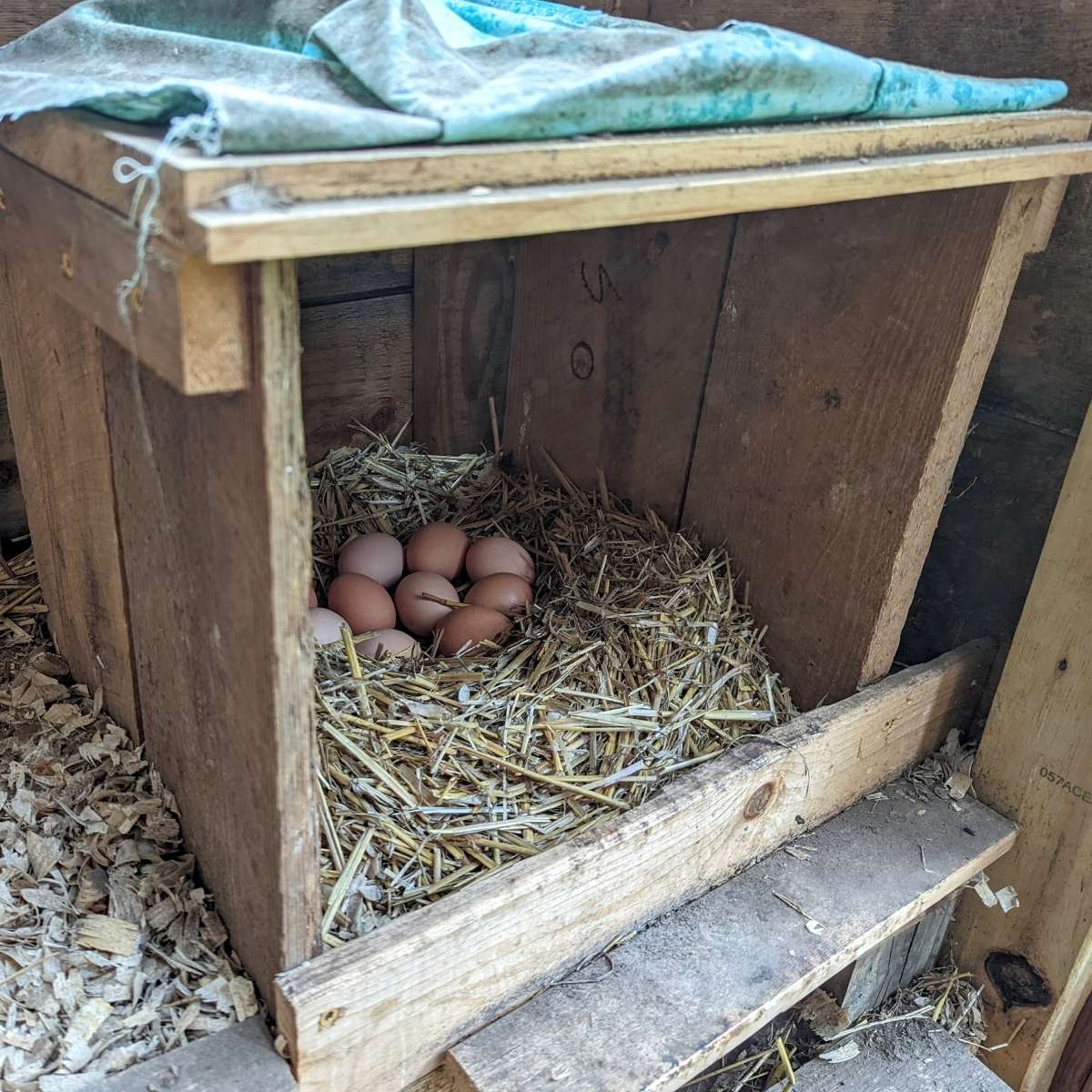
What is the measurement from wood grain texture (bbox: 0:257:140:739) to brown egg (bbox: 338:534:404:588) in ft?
1.32

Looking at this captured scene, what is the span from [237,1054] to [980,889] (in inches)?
41.6

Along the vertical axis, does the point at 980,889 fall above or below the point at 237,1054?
below

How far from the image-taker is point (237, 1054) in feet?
2.91

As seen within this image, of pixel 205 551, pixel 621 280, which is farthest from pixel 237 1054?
pixel 621 280

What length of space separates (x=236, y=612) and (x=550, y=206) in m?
0.38

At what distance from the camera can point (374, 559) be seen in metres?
1.53

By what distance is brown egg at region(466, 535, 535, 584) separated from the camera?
154cm

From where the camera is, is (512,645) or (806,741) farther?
(512,645)

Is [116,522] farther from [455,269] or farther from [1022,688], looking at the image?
[1022,688]

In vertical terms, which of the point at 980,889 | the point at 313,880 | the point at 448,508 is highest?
the point at 313,880

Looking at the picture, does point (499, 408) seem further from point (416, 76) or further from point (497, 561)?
point (416, 76)

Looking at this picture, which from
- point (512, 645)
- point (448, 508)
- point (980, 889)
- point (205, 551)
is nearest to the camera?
point (205, 551)

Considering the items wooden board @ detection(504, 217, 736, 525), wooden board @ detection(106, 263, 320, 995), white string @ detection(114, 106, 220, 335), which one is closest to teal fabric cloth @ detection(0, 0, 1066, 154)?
white string @ detection(114, 106, 220, 335)

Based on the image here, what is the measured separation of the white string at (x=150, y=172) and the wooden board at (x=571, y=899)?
587mm
